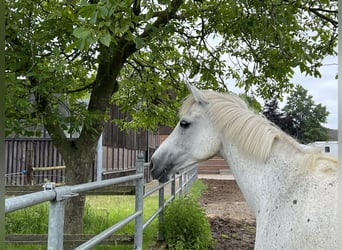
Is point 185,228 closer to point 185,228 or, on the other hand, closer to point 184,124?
point 185,228

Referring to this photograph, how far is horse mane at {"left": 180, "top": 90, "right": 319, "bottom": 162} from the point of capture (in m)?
2.14

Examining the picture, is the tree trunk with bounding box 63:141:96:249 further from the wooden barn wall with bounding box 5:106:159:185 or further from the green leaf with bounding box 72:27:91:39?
the wooden barn wall with bounding box 5:106:159:185

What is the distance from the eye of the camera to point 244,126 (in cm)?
224

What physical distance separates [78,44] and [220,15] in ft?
10.1

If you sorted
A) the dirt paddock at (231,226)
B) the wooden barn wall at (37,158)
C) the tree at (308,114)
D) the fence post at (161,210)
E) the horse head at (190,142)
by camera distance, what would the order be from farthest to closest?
1. the tree at (308,114)
2. the wooden barn wall at (37,158)
3. the dirt paddock at (231,226)
4. the fence post at (161,210)
5. the horse head at (190,142)

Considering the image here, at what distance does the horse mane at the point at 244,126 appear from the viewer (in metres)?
2.14

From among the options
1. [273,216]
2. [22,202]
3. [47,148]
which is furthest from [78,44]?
[47,148]

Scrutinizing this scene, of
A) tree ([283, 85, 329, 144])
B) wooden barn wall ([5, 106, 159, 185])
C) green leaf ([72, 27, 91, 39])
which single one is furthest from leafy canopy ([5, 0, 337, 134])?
tree ([283, 85, 329, 144])

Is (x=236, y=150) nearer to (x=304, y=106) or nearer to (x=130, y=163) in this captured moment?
(x=130, y=163)

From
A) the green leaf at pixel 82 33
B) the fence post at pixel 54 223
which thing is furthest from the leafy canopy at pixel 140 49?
the fence post at pixel 54 223

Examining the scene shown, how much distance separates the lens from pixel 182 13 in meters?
5.05

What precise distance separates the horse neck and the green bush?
87.6 inches

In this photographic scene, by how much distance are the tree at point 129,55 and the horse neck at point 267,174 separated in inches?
33.5

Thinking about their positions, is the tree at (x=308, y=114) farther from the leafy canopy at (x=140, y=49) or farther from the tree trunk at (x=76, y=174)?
the tree trunk at (x=76, y=174)
